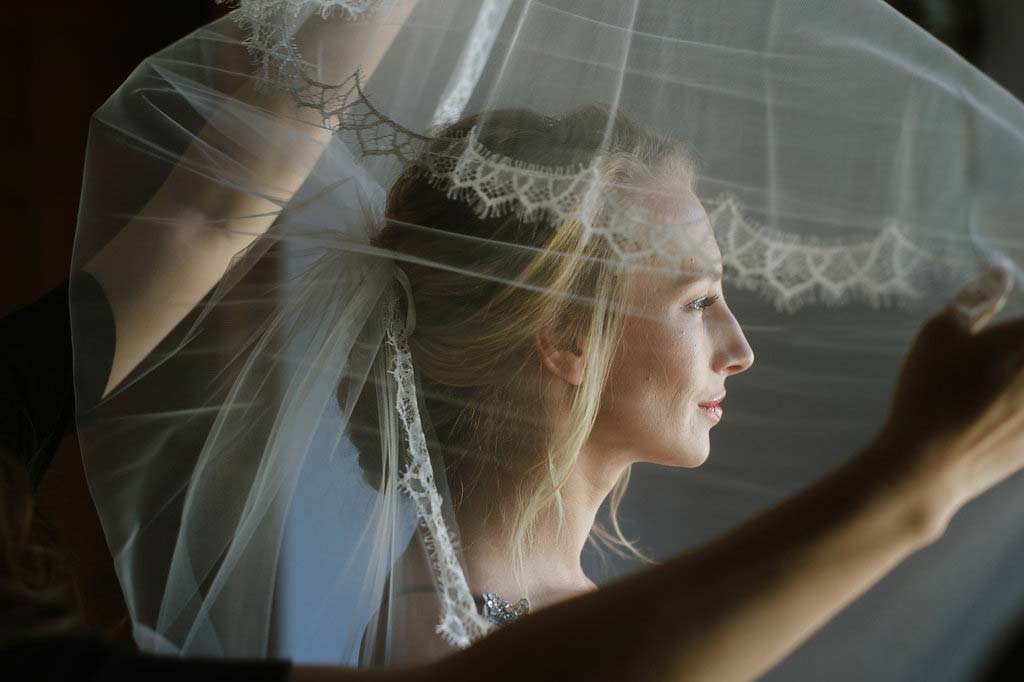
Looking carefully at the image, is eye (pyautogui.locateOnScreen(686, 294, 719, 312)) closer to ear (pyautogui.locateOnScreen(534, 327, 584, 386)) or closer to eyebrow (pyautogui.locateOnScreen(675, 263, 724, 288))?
eyebrow (pyautogui.locateOnScreen(675, 263, 724, 288))

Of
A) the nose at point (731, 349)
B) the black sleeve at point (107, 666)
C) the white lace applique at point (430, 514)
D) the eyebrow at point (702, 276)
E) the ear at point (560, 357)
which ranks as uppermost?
the eyebrow at point (702, 276)

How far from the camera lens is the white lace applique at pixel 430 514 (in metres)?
0.68

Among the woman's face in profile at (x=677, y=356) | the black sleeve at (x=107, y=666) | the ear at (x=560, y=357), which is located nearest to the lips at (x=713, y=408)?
the woman's face in profile at (x=677, y=356)

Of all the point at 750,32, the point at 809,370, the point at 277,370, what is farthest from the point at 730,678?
the point at 277,370

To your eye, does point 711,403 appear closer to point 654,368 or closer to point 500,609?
point 654,368

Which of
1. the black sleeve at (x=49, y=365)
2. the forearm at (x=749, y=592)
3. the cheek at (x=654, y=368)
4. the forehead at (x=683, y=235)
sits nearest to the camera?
the forearm at (x=749, y=592)

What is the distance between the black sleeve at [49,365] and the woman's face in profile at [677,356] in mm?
436

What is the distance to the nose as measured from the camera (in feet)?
1.92

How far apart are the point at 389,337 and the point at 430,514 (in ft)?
0.50

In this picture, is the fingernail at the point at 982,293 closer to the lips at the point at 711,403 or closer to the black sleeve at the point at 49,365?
the lips at the point at 711,403

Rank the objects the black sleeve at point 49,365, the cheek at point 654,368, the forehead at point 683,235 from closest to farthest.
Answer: the forehead at point 683,235, the cheek at point 654,368, the black sleeve at point 49,365

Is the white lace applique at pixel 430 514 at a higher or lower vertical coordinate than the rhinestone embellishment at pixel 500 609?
higher

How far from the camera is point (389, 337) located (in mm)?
767

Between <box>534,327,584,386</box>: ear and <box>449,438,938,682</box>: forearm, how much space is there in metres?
0.31
